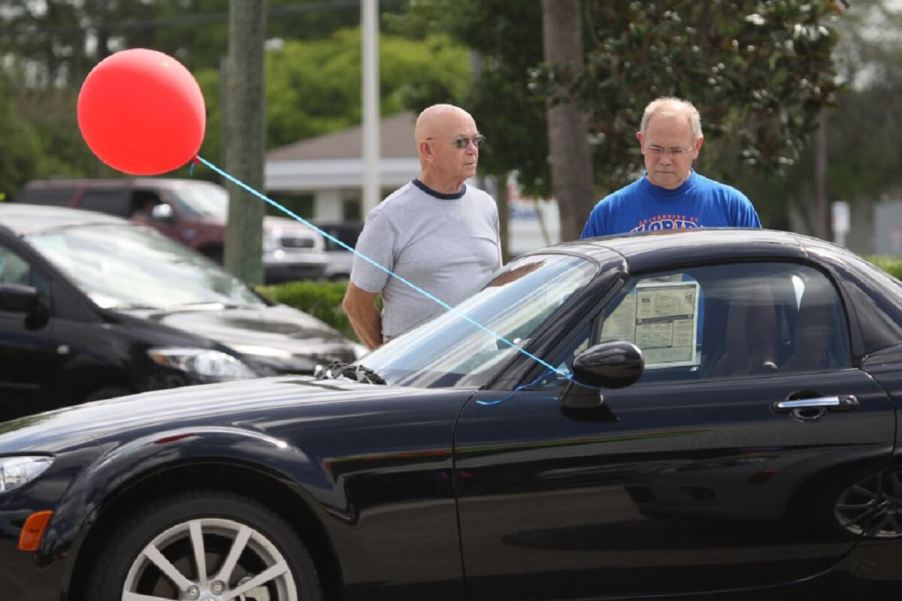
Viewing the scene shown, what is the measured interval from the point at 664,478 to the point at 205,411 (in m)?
1.34

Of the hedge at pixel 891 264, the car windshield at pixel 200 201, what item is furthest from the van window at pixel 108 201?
the hedge at pixel 891 264

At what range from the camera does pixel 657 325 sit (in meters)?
4.94

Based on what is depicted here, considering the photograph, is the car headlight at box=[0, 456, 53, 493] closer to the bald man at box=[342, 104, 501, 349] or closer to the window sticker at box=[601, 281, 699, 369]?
the window sticker at box=[601, 281, 699, 369]

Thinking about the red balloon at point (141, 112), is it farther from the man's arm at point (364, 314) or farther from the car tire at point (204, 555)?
the car tire at point (204, 555)

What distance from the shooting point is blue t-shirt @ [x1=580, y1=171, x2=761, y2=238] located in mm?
6293

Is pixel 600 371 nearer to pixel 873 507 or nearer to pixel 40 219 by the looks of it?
pixel 873 507

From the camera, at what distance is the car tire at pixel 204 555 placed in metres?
4.60

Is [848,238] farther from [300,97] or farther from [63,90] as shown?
[63,90]

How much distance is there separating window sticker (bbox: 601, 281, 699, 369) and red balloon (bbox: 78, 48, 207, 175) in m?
2.13

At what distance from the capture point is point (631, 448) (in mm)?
4699

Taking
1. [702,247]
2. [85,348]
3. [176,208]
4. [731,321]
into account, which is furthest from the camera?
[176,208]

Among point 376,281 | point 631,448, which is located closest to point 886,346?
point 631,448

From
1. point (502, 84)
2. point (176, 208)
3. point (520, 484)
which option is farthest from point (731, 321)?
point (176, 208)

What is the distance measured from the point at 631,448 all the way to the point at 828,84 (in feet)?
29.4
